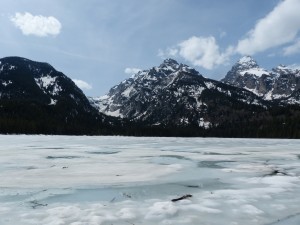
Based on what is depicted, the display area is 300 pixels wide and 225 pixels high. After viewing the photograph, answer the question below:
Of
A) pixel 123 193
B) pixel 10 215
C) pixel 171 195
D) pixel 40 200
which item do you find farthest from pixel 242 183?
pixel 10 215

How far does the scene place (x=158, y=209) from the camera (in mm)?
8562

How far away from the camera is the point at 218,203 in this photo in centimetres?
938

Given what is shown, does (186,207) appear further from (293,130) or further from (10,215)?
(293,130)

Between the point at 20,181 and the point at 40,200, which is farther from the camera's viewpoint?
the point at 20,181

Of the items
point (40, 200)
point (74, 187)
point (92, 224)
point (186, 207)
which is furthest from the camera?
point (74, 187)

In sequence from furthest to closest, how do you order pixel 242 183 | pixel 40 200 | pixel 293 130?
pixel 293 130 → pixel 242 183 → pixel 40 200

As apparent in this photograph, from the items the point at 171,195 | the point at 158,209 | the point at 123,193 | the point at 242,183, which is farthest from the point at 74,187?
the point at 242,183

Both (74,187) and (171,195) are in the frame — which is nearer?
(171,195)

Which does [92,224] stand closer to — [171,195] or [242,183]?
[171,195]

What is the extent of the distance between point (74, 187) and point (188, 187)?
3815 mm

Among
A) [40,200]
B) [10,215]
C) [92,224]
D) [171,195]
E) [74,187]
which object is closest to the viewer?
[92,224]

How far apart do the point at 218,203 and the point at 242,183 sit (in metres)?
3.65

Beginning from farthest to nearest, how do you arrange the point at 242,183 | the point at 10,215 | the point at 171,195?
the point at 242,183, the point at 171,195, the point at 10,215

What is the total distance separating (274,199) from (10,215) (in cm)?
696
